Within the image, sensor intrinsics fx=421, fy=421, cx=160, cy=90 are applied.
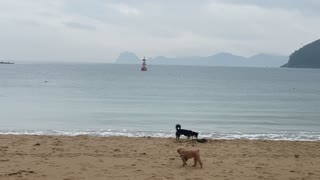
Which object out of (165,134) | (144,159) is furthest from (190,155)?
(165,134)

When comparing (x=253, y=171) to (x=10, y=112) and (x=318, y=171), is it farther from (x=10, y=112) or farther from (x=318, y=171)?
(x=10, y=112)

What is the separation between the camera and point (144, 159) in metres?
13.8

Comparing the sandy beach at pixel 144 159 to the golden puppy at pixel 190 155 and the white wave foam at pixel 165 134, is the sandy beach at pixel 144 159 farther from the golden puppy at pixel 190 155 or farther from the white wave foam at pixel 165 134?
the white wave foam at pixel 165 134

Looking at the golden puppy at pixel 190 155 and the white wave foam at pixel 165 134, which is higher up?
the golden puppy at pixel 190 155

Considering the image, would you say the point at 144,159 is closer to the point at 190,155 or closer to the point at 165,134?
the point at 190,155

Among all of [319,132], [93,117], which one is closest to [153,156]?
[319,132]

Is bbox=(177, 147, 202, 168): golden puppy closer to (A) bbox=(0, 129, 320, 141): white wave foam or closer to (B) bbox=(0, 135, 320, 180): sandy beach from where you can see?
(B) bbox=(0, 135, 320, 180): sandy beach

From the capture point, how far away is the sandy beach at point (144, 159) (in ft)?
38.2

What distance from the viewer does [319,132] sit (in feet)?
82.5

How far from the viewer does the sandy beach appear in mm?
11648

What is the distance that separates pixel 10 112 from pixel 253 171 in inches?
998

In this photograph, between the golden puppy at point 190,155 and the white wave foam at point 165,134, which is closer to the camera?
the golden puppy at point 190,155

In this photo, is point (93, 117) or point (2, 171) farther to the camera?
point (93, 117)

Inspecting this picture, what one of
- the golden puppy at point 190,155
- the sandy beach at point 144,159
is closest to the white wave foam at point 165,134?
the sandy beach at point 144,159
